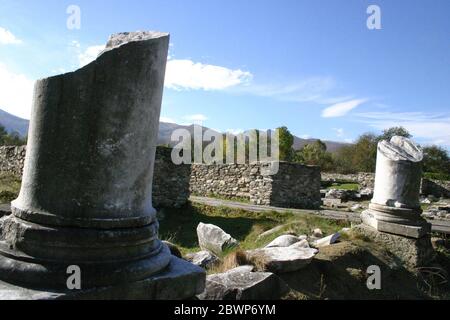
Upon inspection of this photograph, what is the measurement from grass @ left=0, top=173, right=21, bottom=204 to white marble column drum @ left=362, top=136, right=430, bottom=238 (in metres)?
9.52

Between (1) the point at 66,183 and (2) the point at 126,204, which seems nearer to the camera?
(1) the point at 66,183

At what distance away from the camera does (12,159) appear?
15883mm

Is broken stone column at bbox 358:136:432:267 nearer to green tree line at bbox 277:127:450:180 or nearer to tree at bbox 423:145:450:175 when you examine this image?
green tree line at bbox 277:127:450:180

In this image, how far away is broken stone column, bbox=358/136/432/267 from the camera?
6.18 meters

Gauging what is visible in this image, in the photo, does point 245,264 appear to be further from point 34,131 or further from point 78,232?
point 34,131

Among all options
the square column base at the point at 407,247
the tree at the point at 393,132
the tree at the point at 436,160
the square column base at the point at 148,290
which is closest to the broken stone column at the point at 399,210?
the square column base at the point at 407,247

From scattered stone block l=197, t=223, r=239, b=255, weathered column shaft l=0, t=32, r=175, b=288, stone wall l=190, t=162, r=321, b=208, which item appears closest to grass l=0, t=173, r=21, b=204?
scattered stone block l=197, t=223, r=239, b=255

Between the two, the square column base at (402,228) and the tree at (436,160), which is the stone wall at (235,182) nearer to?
the square column base at (402,228)

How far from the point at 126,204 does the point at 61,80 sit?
2.87 feet

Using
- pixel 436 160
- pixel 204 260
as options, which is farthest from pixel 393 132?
pixel 204 260

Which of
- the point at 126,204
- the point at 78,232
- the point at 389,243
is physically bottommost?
the point at 389,243
